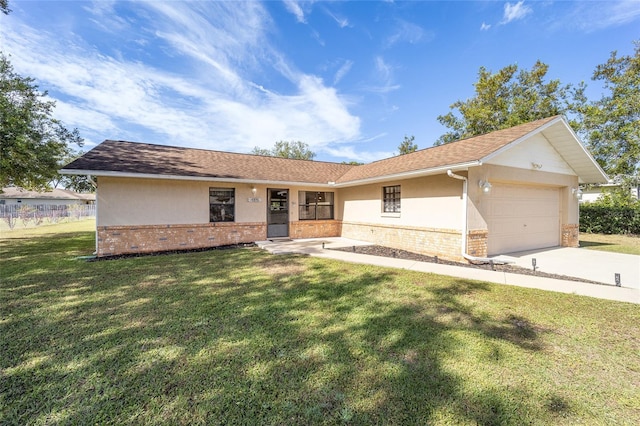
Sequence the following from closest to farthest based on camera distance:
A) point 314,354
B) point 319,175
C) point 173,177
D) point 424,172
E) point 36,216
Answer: point 314,354 → point 424,172 → point 173,177 → point 319,175 → point 36,216

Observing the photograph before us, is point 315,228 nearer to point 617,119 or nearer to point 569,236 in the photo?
point 569,236

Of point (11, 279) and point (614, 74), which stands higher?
point (614, 74)

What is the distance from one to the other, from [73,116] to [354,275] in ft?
58.5

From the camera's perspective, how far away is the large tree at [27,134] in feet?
34.3

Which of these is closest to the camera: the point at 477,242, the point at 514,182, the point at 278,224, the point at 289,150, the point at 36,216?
the point at 477,242

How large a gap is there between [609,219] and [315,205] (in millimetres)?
17372

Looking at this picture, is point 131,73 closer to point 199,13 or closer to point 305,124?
point 199,13

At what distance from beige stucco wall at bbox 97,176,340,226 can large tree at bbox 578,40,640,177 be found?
23533 mm

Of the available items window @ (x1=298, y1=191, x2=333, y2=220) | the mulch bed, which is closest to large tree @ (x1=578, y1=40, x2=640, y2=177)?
the mulch bed

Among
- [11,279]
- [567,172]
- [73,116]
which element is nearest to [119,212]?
[11,279]

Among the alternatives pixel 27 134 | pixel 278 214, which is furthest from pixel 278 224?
pixel 27 134

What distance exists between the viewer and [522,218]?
959cm

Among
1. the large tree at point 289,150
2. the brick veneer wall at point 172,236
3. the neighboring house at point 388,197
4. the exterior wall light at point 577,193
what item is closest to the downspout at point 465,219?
the neighboring house at point 388,197

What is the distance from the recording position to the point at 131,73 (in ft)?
34.5
